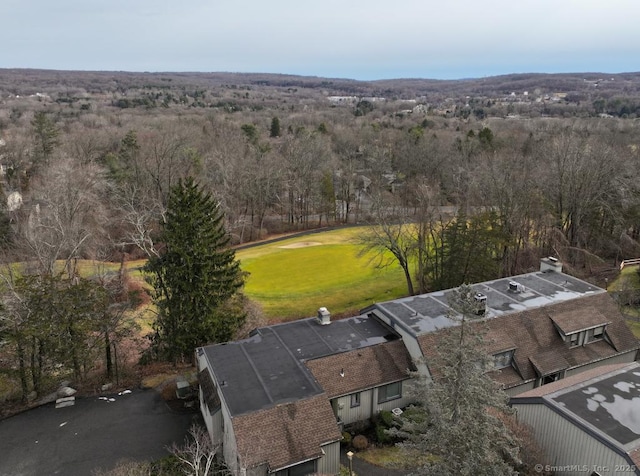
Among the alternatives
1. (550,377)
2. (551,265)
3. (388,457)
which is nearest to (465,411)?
(388,457)

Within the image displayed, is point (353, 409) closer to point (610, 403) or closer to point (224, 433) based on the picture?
point (224, 433)

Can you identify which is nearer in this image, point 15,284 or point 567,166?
point 15,284

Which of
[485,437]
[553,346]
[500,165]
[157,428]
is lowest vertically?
[157,428]

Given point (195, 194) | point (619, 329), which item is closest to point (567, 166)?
point (619, 329)

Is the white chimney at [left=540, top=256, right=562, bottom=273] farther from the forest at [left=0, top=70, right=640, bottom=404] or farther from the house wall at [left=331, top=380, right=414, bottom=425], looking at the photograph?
the house wall at [left=331, top=380, right=414, bottom=425]

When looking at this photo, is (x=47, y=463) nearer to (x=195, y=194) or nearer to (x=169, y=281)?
(x=169, y=281)

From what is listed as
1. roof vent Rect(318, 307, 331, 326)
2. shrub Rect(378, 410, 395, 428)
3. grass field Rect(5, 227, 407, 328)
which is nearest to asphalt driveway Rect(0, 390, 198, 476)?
roof vent Rect(318, 307, 331, 326)

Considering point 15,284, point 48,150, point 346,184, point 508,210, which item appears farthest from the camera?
point 346,184
